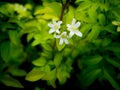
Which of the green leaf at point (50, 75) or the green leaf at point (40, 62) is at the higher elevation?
the green leaf at point (40, 62)

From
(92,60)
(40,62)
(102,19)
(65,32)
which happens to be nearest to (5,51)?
(40,62)

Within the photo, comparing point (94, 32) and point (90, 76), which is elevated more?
point (94, 32)

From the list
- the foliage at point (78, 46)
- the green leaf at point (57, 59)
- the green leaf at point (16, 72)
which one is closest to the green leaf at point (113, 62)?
the foliage at point (78, 46)

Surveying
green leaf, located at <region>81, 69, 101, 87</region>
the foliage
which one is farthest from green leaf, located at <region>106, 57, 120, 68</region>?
green leaf, located at <region>81, 69, 101, 87</region>

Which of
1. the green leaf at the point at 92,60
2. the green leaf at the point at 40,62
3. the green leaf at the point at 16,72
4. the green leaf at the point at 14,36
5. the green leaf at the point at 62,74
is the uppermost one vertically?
the green leaf at the point at 14,36

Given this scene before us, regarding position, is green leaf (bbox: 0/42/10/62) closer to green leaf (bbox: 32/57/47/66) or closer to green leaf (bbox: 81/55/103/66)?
green leaf (bbox: 32/57/47/66)

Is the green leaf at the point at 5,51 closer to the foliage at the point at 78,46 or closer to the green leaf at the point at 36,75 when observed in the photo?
the foliage at the point at 78,46

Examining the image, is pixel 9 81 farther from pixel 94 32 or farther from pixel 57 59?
pixel 94 32

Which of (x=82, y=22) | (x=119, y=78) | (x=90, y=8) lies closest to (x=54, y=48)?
(x=82, y=22)
